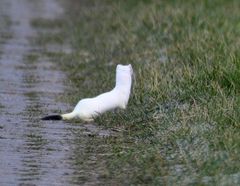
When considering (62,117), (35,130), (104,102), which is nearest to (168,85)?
(104,102)

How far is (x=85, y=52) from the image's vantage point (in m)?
15.8

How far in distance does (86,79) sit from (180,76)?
2488mm

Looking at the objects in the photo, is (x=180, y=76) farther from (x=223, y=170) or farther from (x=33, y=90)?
(x=223, y=170)

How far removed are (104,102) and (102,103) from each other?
33 millimetres

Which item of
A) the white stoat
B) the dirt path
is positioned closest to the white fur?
the white stoat

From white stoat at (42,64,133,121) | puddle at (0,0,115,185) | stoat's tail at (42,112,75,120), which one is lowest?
puddle at (0,0,115,185)

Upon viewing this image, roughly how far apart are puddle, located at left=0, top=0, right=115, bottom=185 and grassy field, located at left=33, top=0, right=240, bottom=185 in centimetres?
27

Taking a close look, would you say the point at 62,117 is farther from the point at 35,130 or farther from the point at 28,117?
the point at 28,117

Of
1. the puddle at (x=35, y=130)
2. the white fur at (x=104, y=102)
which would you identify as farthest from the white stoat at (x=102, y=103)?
the puddle at (x=35, y=130)

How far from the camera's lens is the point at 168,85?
10781 mm

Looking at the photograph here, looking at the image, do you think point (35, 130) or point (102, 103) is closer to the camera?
point (35, 130)

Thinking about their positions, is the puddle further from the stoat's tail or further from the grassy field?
the grassy field

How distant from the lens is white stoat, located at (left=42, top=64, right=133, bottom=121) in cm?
1005

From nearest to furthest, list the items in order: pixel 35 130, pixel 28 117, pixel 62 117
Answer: pixel 35 130, pixel 62 117, pixel 28 117
